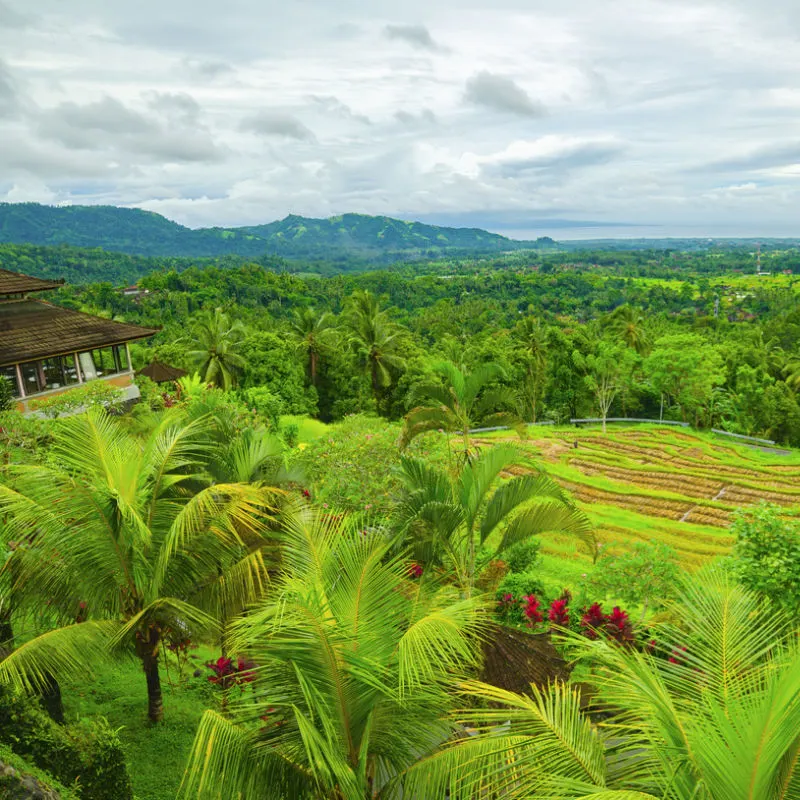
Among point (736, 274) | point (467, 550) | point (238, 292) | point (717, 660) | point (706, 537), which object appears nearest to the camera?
point (717, 660)

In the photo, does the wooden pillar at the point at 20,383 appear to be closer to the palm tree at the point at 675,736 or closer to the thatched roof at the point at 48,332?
the thatched roof at the point at 48,332

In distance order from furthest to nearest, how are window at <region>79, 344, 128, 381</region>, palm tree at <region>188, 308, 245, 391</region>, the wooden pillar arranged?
palm tree at <region>188, 308, 245, 391</region>
window at <region>79, 344, 128, 381</region>
the wooden pillar

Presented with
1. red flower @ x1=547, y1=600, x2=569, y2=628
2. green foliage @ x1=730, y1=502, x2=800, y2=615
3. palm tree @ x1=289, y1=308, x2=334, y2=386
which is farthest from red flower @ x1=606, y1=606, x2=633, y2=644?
palm tree @ x1=289, y1=308, x2=334, y2=386

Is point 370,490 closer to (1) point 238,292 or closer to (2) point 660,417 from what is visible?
(2) point 660,417

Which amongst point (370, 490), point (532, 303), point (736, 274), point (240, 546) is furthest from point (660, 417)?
point (736, 274)

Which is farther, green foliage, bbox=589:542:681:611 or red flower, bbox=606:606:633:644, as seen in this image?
green foliage, bbox=589:542:681:611

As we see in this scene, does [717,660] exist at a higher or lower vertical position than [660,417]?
higher

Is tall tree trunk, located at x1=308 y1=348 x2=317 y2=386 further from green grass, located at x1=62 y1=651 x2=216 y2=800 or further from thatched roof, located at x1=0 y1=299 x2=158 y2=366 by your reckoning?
green grass, located at x1=62 y1=651 x2=216 y2=800
